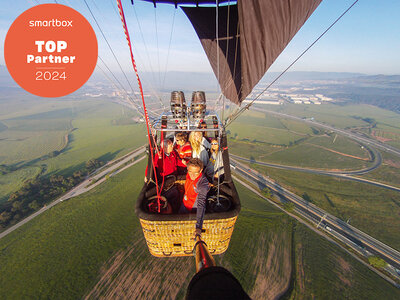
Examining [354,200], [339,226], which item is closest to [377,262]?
[339,226]

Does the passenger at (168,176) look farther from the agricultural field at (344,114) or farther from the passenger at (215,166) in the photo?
the agricultural field at (344,114)

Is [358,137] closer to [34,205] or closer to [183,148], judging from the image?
[183,148]

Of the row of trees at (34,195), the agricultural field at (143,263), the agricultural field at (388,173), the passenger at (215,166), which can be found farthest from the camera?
the agricultural field at (388,173)

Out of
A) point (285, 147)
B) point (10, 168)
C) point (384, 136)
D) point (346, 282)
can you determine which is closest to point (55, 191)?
point (10, 168)

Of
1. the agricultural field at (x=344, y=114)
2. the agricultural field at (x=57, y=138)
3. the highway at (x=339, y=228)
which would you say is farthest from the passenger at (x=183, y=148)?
the agricultural field at (x=344, y=114)

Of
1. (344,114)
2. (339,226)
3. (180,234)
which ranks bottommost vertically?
(339,226)

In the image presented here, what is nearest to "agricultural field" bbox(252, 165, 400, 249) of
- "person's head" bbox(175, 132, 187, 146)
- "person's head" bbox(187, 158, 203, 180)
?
"person's head" bbox(175, 132, 187, 146)
